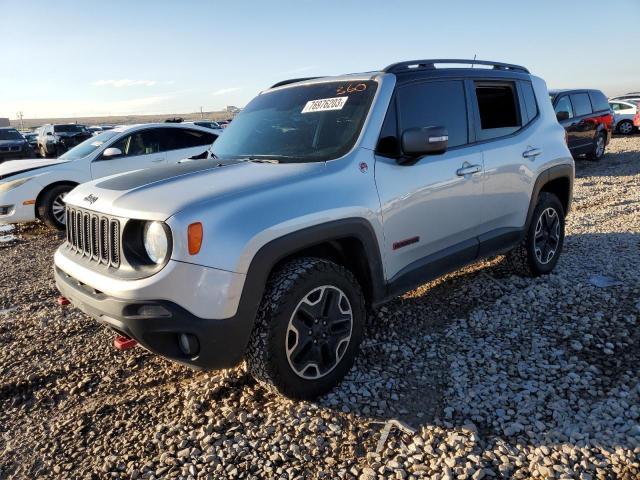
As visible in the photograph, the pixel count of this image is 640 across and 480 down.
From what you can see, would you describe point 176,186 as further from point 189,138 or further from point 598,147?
point 598,147

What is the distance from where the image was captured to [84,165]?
27.1ft

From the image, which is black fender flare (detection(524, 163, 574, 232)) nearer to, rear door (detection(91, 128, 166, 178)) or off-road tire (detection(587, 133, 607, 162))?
rear door (detection(91, 128, 166, 178))

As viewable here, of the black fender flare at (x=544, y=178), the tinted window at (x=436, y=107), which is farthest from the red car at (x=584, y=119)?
the tinted window at (x=436, y=107)

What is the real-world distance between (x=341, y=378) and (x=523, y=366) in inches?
47.5

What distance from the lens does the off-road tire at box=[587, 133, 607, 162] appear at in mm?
13594

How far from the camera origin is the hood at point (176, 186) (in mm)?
2609

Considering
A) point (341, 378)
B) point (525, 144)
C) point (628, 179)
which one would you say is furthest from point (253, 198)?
point (628, 179)

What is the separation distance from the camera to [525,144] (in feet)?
14.6

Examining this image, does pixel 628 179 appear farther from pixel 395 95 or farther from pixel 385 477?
pixel 385 477

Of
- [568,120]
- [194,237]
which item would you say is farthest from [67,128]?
[194,237]

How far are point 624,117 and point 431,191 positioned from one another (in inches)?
943

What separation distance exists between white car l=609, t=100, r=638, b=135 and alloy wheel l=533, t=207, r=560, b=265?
2172cm

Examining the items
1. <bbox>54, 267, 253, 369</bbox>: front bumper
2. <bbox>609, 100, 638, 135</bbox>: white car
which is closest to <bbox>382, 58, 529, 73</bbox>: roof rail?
<bbox>54, 267, 253, 369</bbox>: front bumper

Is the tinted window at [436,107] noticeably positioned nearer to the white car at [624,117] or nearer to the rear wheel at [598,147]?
the rear wheel at [598,147]
